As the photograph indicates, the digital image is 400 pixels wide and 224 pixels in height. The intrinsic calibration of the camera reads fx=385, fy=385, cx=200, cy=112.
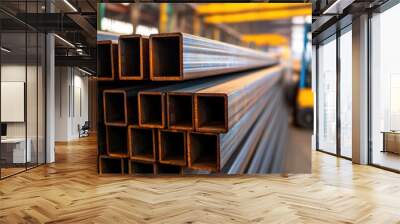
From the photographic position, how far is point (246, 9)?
178 inches

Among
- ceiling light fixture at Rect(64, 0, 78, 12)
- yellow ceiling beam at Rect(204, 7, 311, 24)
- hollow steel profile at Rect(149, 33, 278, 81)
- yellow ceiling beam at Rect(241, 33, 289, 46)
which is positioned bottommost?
hollow steel profile at Rect(149, 33, 278, 81)

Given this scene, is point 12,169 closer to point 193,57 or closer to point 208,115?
point 208,115

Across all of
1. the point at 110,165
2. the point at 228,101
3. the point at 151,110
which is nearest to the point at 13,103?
the point at 110,165

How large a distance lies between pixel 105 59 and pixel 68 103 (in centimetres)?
593

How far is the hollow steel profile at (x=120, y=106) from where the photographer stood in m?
4.01

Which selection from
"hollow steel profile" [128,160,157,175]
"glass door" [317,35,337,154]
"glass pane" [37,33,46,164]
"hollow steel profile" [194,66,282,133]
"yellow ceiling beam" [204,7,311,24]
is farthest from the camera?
"glass door" [317,35,337,154]

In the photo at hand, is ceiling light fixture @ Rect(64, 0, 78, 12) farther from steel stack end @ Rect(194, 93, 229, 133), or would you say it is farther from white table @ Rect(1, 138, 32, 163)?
steel stack end @ Rect(194, 93, 229, 133)

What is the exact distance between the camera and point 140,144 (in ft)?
14.0

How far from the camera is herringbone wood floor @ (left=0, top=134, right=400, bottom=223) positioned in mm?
3219

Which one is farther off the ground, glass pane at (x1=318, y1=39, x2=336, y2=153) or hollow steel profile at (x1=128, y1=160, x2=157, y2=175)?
glass pane at (x1=318, y1=39, x2=336, y2=153)

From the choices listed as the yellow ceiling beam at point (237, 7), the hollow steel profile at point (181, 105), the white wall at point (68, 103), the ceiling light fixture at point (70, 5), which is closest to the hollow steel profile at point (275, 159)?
the hollow steel profile at point (181, 105)

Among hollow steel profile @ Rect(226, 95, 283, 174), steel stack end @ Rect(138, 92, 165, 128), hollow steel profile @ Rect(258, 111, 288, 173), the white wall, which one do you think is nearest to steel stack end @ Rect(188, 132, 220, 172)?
hollow steel profile @ Rect(226, 95, 283, 174)

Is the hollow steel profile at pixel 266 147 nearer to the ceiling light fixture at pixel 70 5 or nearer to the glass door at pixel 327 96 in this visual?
the ceiling light fixture at pixel 70 5

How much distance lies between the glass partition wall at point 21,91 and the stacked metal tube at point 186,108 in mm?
1593
